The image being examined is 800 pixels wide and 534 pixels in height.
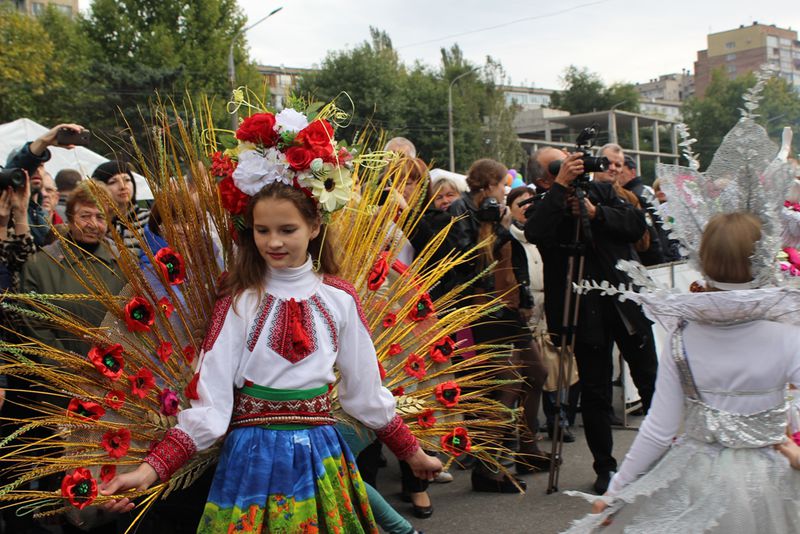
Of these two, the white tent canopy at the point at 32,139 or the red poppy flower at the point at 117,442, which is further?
the white tent canopy at the point at 32,139

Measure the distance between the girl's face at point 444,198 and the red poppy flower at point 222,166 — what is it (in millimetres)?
2677

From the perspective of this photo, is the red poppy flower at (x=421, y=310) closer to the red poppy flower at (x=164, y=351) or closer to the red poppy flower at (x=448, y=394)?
the red poppy flower at (x=448, y=394)

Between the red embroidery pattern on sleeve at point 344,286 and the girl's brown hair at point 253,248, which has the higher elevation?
the girl's brown hair at point 253,248

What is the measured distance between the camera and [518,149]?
152 feet

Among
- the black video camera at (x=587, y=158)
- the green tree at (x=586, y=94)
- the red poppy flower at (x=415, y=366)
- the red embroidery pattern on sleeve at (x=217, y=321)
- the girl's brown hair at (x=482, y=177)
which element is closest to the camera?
the red embroidery pattern on sleeve at (x=217, y=321)

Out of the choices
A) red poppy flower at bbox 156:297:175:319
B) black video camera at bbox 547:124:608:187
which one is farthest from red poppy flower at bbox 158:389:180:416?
black video camera at bbox 547:124:608:187

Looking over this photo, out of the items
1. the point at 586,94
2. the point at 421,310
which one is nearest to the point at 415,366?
the point at 421,310

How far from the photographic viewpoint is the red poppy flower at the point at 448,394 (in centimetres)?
312

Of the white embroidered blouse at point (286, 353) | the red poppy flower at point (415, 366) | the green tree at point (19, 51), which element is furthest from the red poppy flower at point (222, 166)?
the green tree at point (19, 51)

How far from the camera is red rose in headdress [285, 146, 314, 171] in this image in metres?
2.78

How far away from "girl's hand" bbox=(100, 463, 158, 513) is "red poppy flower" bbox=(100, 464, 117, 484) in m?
0.03

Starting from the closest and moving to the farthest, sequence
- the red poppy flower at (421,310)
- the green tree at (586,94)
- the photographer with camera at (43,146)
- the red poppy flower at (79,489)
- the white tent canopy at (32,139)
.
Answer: the red poppy flower at (79,489)
the red poppy flower at (421,310)
the photographer with camera at (43,146)
the white tent canopy at (32,139)
the green tree at (586,94)

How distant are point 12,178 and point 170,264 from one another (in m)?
1.30

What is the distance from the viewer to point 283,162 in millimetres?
2795
